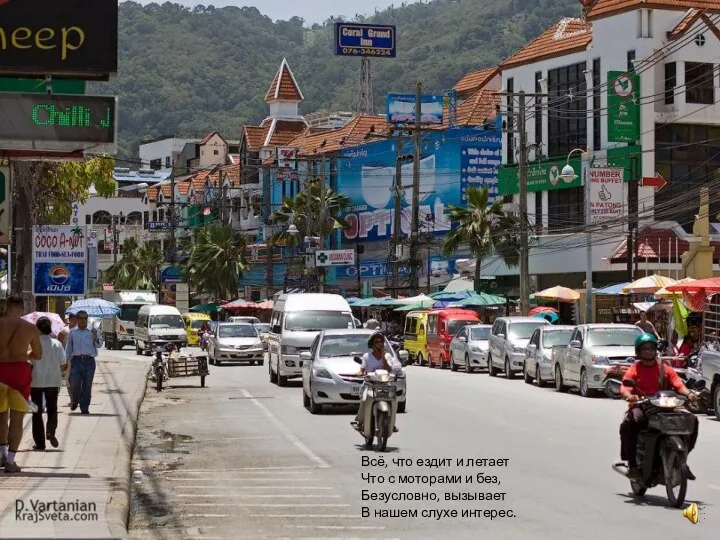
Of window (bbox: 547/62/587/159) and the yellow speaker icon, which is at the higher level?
window (bbox: 547/62/587/159)

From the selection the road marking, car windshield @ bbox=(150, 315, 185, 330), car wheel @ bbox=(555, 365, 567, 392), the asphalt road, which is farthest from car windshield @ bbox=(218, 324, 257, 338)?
the asphalt road

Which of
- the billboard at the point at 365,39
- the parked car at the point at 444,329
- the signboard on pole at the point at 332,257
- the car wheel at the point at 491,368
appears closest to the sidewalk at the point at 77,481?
the car wheel at the point at 491,368

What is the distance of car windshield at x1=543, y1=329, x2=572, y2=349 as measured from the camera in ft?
117

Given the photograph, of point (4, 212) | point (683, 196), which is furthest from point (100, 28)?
point (683, 196)

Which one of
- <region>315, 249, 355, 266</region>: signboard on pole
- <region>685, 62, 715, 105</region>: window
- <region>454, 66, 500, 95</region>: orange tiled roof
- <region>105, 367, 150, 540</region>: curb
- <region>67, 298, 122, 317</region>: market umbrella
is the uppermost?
<region>454, 66, 500, 95</region>: orange tiled roof

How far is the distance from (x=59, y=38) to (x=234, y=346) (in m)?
38.1

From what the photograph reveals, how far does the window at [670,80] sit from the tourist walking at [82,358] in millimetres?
41583

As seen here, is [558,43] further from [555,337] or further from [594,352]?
[594,352]

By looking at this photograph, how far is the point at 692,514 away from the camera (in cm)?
1242

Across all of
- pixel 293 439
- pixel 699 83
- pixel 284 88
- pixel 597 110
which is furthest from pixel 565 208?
pixel 284 88

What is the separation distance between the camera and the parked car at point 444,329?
4800 centimetres

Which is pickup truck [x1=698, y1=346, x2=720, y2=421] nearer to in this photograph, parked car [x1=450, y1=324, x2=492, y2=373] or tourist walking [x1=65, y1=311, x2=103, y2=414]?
tourist walking [x1=65, y1=311, x2=103, y2=414]

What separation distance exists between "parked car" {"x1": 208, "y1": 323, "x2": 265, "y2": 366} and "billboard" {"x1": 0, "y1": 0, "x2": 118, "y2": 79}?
3756 centimetres

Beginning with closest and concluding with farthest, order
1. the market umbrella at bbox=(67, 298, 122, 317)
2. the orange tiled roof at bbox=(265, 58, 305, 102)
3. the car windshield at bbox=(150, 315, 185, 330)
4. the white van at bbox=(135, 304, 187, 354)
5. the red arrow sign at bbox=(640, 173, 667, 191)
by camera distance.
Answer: the market umbrella at bbox=(67, 298, 122, 317)
the red arrow sign at bbox=(640, 173, 667, 191)
the white van at bbox=(135, 304, 187, 354)
the car windshield at bbox=(150, 315, 185, 330)
the orange tiled roof at bbox=(265, 58, 305, 102)
